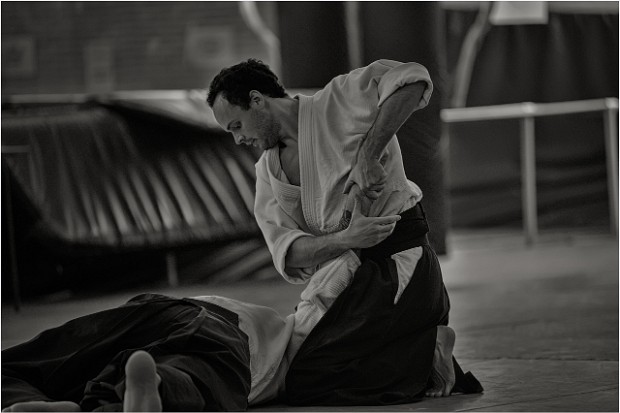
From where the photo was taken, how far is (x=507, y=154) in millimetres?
9148

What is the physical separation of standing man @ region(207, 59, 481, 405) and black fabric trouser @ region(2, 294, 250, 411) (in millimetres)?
253

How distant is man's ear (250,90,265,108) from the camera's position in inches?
114

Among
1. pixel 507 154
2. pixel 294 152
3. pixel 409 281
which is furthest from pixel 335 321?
pixel 507 154

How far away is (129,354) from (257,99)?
784 mm

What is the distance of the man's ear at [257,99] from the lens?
2.89 m

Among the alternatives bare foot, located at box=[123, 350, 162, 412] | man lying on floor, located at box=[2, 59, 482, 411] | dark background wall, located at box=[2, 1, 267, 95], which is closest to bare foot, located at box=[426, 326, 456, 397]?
A: man lying on floor, located at box=[2, 59, 482, 411]

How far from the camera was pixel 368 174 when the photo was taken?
9.12ft

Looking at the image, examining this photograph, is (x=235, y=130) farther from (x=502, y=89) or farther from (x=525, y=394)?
(x=502, y=89)

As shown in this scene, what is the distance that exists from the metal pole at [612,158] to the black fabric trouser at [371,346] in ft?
18.3

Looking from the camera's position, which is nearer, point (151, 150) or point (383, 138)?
point (383, 138)

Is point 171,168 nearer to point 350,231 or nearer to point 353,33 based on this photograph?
point 353,33

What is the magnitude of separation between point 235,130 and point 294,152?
18cm

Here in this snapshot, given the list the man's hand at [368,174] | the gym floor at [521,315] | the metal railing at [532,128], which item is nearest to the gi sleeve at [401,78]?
the man's hand at [368,174]

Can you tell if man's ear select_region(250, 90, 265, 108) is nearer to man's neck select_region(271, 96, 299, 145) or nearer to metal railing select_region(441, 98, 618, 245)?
man's neck select_region(271, 96, 299, 145)
